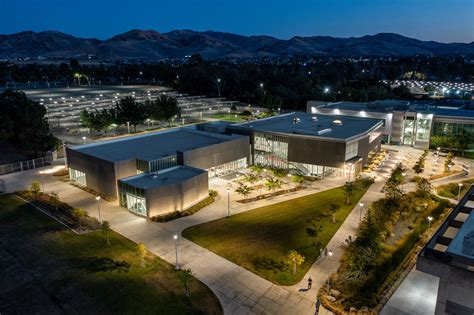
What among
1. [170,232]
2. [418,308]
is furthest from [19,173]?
[418,308]

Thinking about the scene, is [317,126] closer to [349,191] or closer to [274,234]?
[349,191]

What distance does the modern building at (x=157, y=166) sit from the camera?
34.1m

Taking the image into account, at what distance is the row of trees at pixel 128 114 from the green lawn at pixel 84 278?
36.4 meters

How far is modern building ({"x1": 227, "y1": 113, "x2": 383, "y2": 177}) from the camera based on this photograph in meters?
43.8

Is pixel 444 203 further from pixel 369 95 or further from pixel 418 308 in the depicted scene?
pixel 369 95

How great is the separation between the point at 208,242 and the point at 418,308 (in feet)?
49.8

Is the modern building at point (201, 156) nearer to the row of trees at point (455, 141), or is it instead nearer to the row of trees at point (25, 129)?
the row of trees at point (455, 141)

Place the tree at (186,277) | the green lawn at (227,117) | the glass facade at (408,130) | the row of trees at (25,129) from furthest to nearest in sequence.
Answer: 1. the green lawn at (227,117)
2. the glass facade at (408,130)
3. the row of trees at (25,129)
4. the tree at (186,277)

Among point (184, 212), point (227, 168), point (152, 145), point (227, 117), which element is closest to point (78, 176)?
point (152, 145)

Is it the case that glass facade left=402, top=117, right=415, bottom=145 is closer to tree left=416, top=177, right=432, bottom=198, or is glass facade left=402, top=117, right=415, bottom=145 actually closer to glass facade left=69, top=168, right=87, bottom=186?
tree left=416, top=177, right=432, bottom=198

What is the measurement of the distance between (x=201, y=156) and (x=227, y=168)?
18.2 feet

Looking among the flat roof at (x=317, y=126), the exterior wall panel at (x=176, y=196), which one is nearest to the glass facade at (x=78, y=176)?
the exterior wall panel at (x=176, y=196)

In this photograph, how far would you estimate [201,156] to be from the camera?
138ft

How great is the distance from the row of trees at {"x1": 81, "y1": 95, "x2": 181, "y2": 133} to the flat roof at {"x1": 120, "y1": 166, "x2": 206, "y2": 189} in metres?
31.8
